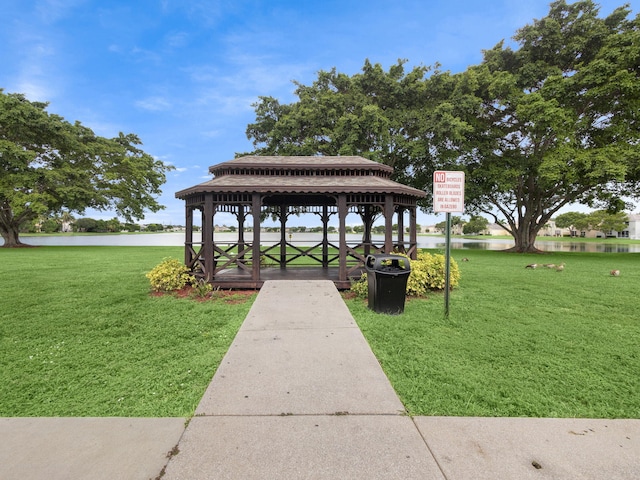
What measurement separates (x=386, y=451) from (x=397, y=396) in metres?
0.84

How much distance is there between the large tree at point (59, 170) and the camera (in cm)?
2373

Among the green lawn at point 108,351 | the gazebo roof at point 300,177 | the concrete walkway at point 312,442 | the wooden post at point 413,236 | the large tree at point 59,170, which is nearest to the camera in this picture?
the concrete walkway at point 312,442

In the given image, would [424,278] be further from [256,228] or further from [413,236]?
[256,228]

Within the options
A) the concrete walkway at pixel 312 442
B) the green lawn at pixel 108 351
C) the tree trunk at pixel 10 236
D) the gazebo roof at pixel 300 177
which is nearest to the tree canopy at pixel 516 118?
the gazebo roof at pixel 300 177

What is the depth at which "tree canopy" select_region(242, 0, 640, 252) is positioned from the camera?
715 inches

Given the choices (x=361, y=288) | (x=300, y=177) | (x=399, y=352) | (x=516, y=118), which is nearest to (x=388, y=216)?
(x=361, y=288)

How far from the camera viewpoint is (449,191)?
557 centimetres

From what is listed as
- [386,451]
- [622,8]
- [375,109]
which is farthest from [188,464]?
[622,8]

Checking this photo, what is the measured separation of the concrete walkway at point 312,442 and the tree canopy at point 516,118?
61.6 feet

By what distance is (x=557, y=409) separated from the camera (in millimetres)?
2869

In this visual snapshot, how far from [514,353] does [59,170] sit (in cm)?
3445

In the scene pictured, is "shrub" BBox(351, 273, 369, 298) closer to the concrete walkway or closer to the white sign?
the white sign

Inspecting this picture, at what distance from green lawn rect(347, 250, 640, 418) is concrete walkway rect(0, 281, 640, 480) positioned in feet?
1.04

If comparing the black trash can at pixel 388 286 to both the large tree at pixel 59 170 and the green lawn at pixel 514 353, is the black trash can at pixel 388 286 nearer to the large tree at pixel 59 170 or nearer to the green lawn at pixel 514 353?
the green lawn at pixel 514 353
